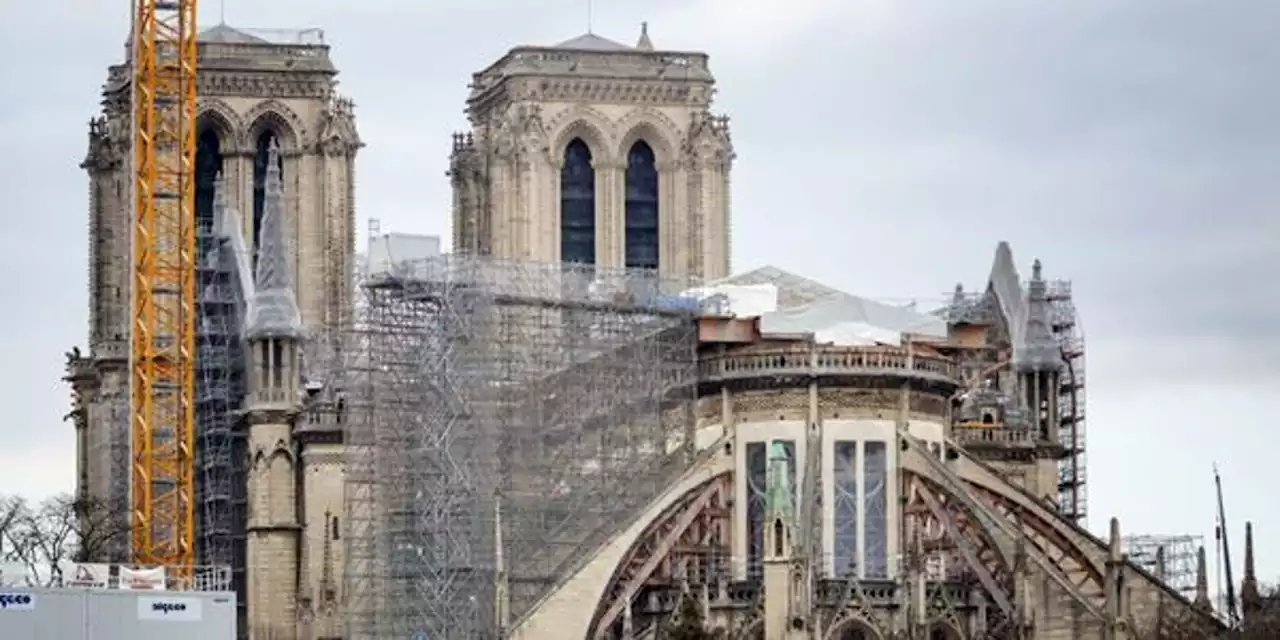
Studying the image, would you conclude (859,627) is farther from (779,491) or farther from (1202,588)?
(1202,588)

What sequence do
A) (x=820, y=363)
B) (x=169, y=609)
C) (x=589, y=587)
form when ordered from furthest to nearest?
(x=820, y=363)
(x=589, y=587)
(x=169, y=609)

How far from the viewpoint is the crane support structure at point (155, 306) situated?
18862 centimetres

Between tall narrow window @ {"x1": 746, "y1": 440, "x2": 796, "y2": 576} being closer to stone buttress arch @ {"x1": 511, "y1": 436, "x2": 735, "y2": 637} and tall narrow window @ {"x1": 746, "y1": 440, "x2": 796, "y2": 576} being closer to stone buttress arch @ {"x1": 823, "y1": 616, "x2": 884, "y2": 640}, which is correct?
stone buttress arch @ {"x1": 511, "y1": 436, "x2": 735, "y2": 637}

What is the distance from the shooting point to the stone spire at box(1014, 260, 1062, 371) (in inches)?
7810

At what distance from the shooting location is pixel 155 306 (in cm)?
19875

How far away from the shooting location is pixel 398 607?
178500 millimetres

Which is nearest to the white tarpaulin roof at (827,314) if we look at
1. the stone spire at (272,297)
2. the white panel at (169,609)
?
the stone spire at (272,297)

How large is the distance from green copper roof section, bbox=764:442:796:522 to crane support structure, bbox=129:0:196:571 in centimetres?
2207

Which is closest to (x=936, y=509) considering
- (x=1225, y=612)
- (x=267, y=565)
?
(x=1225, y=612)

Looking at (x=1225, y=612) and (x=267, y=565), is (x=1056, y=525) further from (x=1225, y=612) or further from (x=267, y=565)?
(x=267, y=565)

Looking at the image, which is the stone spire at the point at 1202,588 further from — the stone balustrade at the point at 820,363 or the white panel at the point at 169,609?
the white panel at the point at 169,609

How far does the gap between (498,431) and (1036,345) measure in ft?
94.9

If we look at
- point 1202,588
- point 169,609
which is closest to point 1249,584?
point 1202,588

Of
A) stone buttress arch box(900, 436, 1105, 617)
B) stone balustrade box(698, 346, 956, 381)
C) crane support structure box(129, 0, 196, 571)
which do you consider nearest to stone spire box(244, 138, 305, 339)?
crane support structure box(129, 0, 196, 571)
